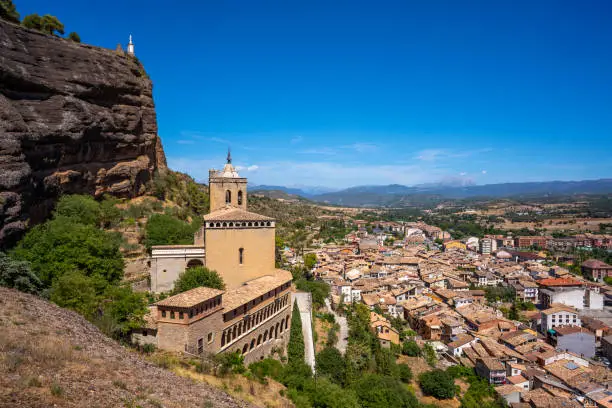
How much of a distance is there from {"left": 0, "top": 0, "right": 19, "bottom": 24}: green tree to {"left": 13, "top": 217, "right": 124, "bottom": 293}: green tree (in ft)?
58.3

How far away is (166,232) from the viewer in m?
29.6

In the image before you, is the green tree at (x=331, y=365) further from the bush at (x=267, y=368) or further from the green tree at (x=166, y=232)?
the green tree at (x=166, y=232)

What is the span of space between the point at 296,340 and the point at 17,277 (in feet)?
46.7

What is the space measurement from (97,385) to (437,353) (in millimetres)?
36797

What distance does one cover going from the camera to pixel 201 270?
72.0 ft

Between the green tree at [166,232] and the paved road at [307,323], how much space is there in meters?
8.40

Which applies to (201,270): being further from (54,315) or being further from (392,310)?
(392,310)

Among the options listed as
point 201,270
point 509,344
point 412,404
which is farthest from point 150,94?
point 509,344

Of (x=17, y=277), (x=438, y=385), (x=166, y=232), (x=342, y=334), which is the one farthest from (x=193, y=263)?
(x=438, y=385)

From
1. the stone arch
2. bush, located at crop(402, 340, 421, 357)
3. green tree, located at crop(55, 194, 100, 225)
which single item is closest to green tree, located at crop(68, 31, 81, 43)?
green tree, located at crop(55, 194, 100, 225)

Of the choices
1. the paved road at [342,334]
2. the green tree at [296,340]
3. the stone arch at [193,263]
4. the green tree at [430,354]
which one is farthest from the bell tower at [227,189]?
the green tree at [430,354]

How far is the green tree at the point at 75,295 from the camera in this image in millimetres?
16109

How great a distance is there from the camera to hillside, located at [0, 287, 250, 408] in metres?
8.45

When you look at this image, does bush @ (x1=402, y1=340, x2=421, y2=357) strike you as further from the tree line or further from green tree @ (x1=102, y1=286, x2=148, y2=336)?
the tree line
